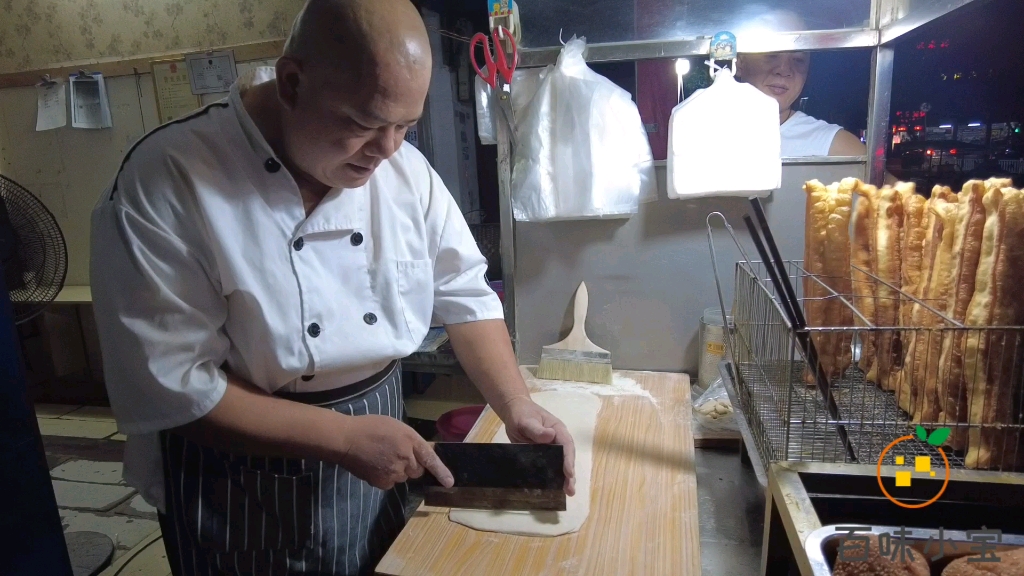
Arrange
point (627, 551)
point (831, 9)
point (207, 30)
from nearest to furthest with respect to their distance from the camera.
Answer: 1. point (627, 551)
2. point (831, 9)
3. point (207, 30)

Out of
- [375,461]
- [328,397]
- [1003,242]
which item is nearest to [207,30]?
[328,397]

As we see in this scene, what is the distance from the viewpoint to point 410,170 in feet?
3.65

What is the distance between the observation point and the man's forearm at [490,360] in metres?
1.13

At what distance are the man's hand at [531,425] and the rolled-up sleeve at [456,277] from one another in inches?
7.5

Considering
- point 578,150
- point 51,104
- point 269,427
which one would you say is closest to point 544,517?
point 269,427

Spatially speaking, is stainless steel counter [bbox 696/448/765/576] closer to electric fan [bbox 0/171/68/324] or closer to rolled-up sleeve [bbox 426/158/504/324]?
rolled-up sleeve [bbox 426/158/504/324]

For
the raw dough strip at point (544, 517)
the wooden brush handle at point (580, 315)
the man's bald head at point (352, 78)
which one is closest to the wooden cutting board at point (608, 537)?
the raw dough strip at point (544, 517)

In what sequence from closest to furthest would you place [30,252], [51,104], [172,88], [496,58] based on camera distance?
1. [496,58]
2. [30,252]
3. [172,88]
4. [51,104]

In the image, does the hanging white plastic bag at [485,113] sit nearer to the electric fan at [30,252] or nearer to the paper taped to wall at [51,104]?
the electric fan at [30,252]

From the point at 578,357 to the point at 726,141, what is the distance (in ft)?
2.15

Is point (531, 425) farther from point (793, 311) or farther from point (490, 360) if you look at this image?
point (793, 311)

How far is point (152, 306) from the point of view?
2.67 feet

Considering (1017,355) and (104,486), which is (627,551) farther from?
(104,486)

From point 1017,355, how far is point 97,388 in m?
3.92
